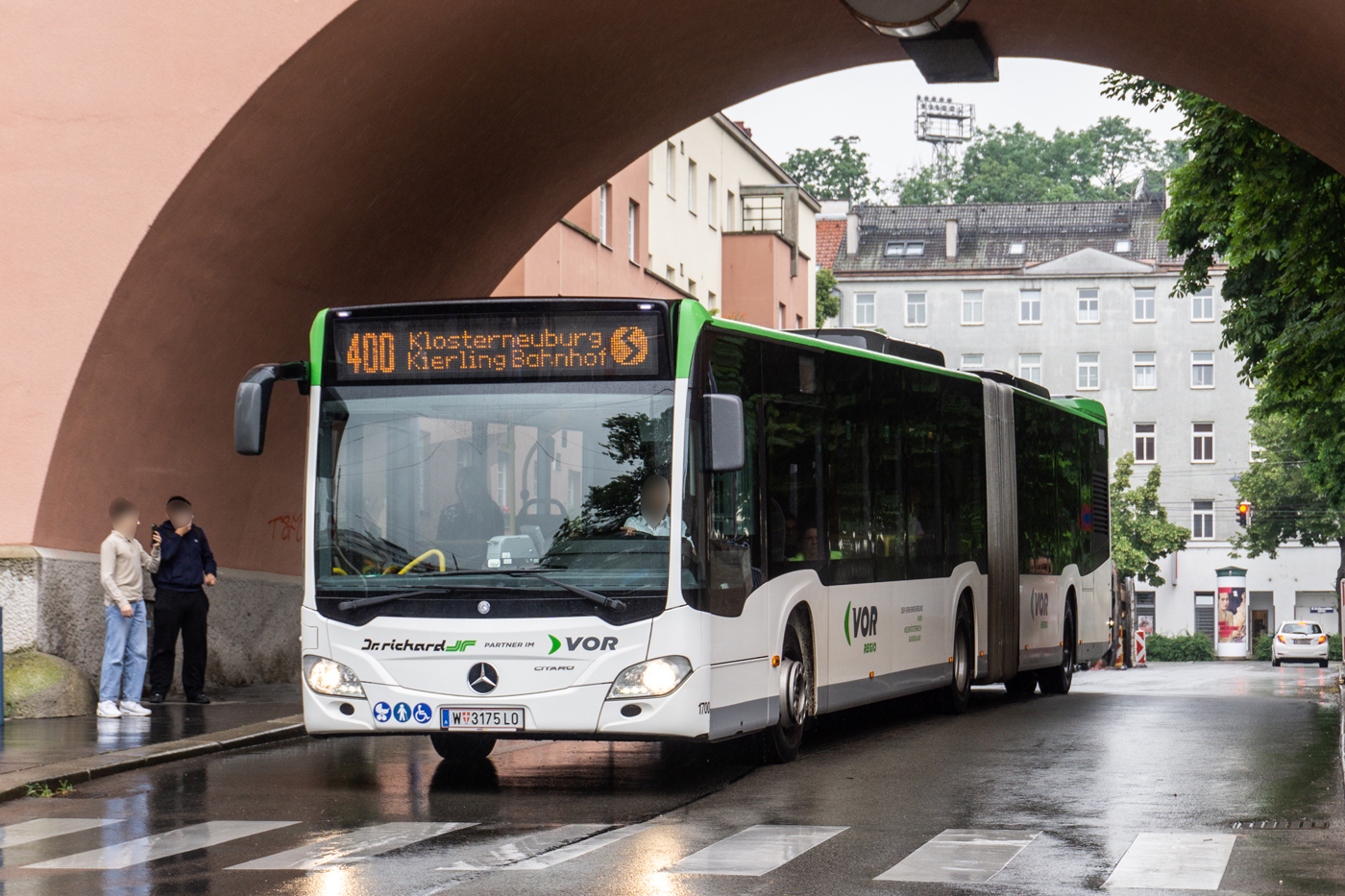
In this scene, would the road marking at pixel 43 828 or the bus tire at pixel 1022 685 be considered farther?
the bus tire at pixel 1022 685

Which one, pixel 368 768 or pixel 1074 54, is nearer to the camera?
pixel 368 768

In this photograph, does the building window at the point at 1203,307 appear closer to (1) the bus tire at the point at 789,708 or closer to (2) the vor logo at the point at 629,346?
(1) the bus tire at the point at 789,708

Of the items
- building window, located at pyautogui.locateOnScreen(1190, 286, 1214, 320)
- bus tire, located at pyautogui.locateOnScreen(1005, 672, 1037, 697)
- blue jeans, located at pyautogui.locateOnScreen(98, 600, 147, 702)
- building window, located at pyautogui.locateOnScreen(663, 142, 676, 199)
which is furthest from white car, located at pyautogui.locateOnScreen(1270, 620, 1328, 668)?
blue jeans, located at pyautogui.locateOnScreen(98, 600, 147, 702)

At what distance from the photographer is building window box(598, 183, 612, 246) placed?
111ft

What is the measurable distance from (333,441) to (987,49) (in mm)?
8312

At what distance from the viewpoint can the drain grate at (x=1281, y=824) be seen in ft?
30.7

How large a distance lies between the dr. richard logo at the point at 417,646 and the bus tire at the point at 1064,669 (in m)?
11.6

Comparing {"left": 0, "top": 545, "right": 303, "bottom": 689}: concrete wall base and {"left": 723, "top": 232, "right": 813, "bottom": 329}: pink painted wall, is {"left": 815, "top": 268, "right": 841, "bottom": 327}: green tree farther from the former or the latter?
{"left": 0, "top": 545, "right": 303, "bottom": 689}: concrete wall base

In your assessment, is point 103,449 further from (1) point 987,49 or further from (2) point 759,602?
(1) point 987,49

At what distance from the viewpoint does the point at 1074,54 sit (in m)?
19.6

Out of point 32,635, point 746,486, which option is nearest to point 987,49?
point 746,486

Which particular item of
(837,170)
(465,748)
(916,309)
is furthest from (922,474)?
(837,170)

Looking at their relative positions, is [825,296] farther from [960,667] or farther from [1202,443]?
[960,667]

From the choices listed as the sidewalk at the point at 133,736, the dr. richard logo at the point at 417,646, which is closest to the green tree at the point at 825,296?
the sidewalk at the point at 133,736
